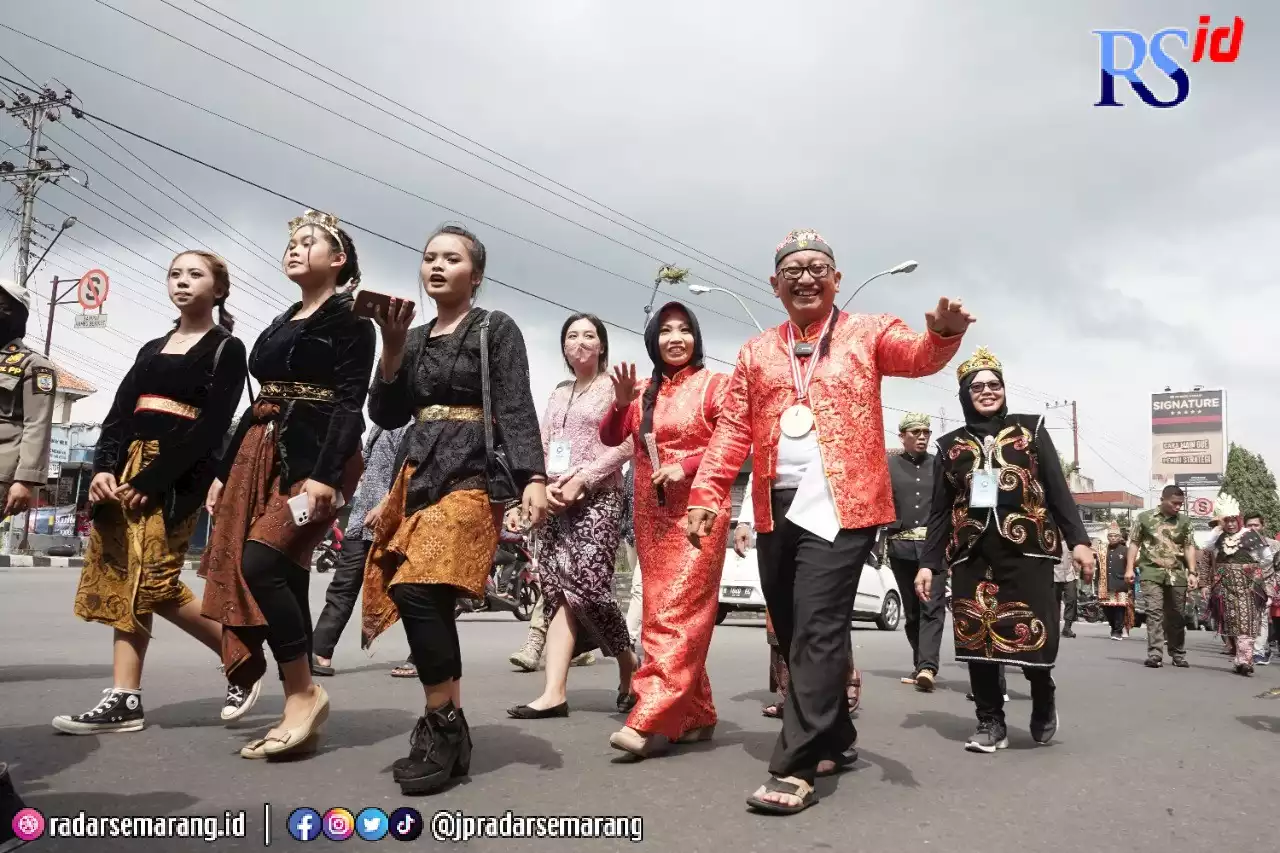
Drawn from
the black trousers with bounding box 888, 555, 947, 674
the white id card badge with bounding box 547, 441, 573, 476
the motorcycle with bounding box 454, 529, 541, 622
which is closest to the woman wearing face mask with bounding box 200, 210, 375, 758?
the white id card badge with bounding box 547, 441, 573, 476

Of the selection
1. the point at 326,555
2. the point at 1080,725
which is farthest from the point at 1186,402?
the point at 1080,725

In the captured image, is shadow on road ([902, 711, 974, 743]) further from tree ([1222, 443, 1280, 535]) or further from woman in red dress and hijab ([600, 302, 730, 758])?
tree ([1222, 443, 1280, 535])

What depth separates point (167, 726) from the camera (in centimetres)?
427

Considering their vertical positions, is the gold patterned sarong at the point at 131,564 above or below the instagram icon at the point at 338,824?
above

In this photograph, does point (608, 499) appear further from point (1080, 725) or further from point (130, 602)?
point (1080, 725)

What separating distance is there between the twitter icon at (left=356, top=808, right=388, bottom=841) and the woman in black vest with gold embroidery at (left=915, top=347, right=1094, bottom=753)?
2785mm

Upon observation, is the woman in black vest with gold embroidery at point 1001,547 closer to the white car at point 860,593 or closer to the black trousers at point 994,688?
the black trousers at point 994,688

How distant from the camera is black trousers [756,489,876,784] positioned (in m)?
3.25

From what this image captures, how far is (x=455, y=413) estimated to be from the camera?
357 centimetres

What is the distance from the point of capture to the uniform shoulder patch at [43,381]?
429cm

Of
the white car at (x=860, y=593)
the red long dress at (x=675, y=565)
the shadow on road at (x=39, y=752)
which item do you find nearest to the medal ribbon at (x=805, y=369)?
the red long dress at (x=675, y=565)

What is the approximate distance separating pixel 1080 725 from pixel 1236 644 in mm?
5718

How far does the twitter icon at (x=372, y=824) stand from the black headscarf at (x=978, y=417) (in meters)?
3.47

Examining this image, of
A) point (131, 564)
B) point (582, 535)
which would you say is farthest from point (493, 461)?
point (131, 564)
